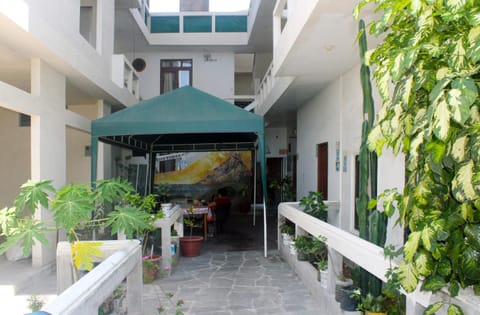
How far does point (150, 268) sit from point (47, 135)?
106 inches

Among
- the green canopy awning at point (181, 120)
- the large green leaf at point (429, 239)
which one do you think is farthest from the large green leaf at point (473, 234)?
the green canopy awning at point (181, 120)

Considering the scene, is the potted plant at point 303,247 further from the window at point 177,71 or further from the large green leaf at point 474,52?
the window at point 177,71

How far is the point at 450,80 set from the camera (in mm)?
1382

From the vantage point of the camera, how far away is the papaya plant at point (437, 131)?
1392 mm

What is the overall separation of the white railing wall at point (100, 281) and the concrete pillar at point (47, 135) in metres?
2.63

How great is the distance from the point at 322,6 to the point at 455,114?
2715 mm

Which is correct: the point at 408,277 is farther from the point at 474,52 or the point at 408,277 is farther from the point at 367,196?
the point at 367,196

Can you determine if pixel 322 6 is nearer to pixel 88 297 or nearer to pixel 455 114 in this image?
pixel 455 114

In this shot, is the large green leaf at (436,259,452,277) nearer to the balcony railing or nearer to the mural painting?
the balcony railing

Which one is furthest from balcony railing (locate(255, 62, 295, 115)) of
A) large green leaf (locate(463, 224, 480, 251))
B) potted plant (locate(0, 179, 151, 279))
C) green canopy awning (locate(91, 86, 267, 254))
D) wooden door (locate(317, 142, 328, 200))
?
large green leaf (locate(463, 224, 480, 251))

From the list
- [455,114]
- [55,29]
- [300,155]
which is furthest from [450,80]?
[300,155]

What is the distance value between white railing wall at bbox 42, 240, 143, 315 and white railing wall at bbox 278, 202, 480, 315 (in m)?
1.81

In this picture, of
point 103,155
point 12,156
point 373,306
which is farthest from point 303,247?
point 12,156

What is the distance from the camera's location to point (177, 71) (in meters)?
13.0
